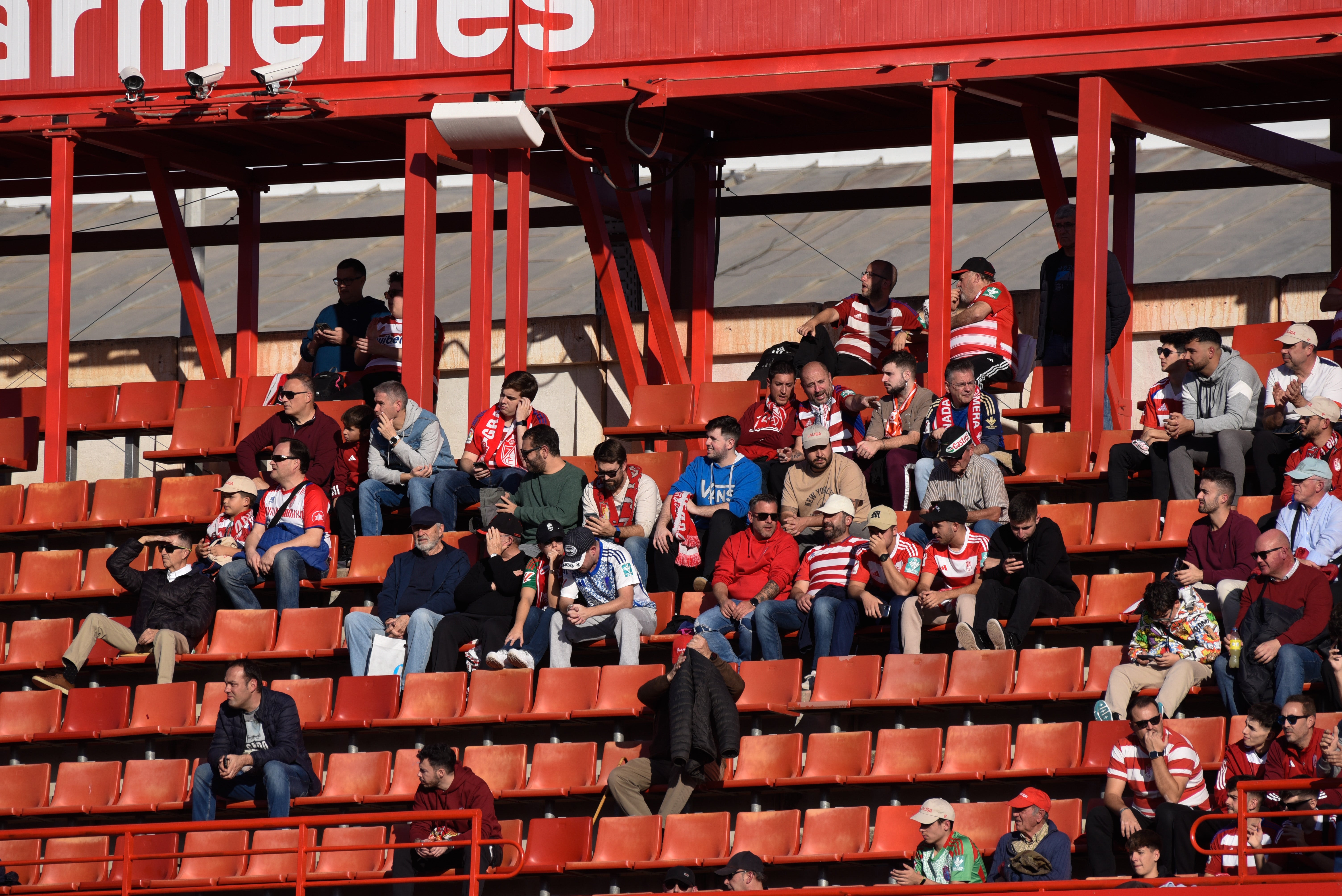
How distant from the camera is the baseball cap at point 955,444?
1278 cm

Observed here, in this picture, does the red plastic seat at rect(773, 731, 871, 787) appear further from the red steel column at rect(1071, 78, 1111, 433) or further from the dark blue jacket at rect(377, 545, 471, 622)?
the red steel column at rect(1071, 78, 1111, 433)

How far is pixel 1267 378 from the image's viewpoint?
517 inches

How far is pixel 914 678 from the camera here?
1184 centimetres

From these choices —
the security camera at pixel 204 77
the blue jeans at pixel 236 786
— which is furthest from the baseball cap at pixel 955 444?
the security camera at pixel 204 77

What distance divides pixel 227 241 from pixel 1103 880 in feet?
36.9

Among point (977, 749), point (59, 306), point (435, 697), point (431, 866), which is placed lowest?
point (431, 866)

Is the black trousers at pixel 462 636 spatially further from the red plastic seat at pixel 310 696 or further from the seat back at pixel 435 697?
the red plastic seat at pixel 310 696

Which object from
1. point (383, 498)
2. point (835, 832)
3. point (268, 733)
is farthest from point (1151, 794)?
point (383, 498)

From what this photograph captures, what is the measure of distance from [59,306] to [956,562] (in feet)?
24.8

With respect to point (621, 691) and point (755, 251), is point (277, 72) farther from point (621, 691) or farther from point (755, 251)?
point (755, 251)

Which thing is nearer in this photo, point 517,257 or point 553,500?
point 553,500

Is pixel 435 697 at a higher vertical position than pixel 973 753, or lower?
higher

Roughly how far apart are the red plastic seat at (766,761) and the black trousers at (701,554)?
151 centimetres

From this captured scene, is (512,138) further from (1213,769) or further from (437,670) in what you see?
(1213,769)
